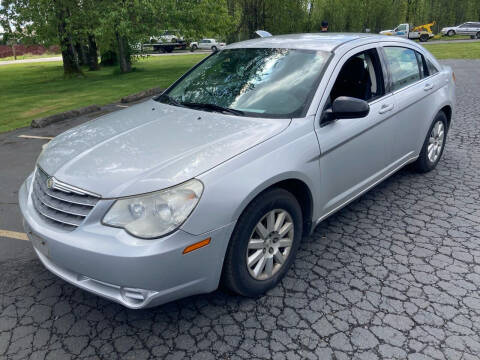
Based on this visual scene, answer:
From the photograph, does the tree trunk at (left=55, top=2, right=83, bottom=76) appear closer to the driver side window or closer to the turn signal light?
the driver side window

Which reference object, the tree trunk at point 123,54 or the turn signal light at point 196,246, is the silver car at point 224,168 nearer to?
the turn signal light at point 196,246

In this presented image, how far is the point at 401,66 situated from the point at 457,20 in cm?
5588

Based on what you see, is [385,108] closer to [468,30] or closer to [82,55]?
[82,55]

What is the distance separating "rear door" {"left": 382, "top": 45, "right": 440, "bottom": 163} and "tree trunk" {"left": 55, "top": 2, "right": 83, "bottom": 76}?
15.6m

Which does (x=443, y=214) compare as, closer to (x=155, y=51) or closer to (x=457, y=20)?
(x=155, y=51)

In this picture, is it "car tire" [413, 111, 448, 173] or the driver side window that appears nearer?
the driver side window

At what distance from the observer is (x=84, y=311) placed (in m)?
2.84

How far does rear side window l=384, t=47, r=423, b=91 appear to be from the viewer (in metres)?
4.07

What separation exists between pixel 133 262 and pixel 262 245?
93 centimetres

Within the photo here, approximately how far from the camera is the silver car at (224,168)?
236cm

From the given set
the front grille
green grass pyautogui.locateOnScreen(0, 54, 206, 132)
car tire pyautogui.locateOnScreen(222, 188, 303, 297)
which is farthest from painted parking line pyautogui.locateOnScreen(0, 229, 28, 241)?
green grass pyautogui.locateOnScreen(0, 54, 206, 132)

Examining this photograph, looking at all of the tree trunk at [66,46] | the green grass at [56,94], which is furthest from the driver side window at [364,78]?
the tree trunk at [66,46]

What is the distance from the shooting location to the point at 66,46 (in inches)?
719

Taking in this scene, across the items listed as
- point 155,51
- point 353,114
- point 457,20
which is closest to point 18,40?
point 353,114
